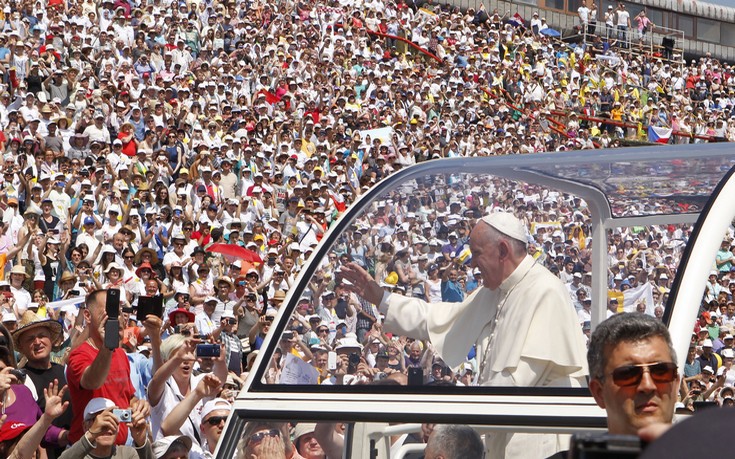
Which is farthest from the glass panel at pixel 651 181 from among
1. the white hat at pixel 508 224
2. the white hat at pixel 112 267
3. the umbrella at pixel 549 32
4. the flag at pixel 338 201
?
the umbrella at pixel 549 32

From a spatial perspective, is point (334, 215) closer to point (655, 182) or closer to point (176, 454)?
point (176, 454)

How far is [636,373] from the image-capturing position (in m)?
2.17

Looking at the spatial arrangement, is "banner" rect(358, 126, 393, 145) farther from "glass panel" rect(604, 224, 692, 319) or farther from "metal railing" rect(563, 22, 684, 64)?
"glass panel" rect(604, 224, 692, 319)

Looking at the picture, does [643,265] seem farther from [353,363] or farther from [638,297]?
[353,363]

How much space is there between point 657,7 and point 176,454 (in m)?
39.7

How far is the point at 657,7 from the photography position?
140ft

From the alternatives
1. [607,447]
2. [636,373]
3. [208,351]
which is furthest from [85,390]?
[607,447]

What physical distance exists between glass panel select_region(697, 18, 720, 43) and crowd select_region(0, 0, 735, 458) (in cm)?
886

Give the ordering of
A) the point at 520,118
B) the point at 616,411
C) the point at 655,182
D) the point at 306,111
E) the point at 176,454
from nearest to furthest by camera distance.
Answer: the point at 616,411 < the point at 655,182 < the point at 176,454 < the point at 306,111 < the point at 520,118

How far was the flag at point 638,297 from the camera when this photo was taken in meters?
2.94

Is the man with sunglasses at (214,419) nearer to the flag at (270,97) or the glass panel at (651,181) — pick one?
the glass panel at (651,181)

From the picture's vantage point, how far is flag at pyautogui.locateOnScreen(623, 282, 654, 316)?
9.65 feet

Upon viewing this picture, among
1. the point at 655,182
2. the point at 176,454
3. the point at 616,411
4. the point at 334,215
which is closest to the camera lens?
the point at 616,411

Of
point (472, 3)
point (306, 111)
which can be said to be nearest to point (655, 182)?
point (306, 111)
